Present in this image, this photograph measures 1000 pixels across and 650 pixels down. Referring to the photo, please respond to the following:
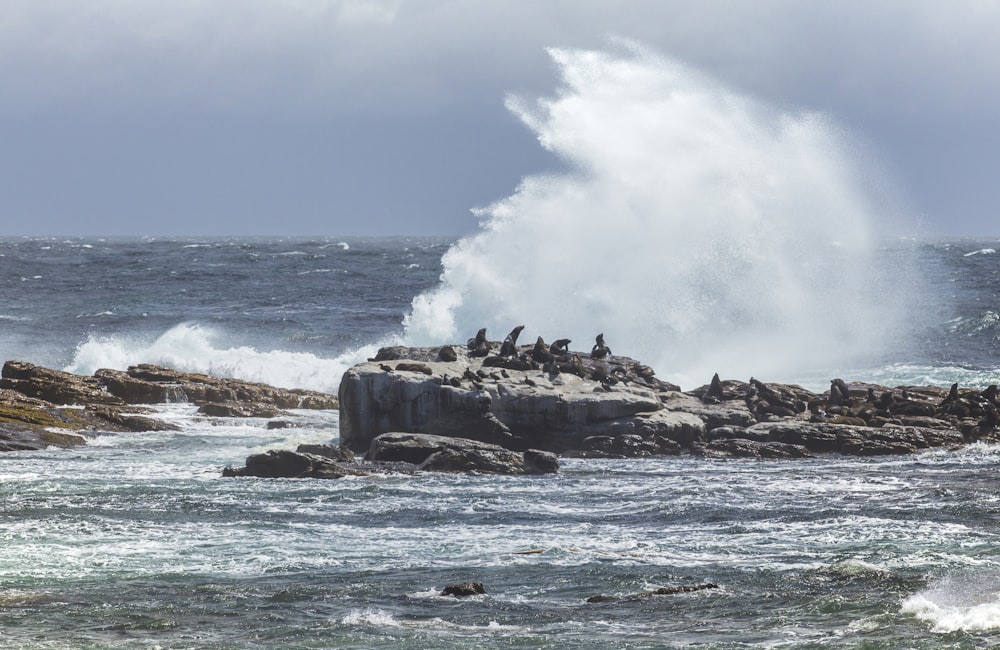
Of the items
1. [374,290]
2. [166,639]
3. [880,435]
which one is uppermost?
[374,290]

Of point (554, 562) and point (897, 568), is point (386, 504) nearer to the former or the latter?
point (554, 562)

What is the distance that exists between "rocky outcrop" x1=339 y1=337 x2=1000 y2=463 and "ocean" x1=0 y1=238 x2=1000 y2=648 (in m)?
1.05

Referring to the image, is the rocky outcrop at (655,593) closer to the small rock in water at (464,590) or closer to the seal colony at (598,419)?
the small rock in water at (464,590)

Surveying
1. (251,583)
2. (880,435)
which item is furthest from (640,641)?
(880,435)

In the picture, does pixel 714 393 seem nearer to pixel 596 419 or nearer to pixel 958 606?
pixel 596 419

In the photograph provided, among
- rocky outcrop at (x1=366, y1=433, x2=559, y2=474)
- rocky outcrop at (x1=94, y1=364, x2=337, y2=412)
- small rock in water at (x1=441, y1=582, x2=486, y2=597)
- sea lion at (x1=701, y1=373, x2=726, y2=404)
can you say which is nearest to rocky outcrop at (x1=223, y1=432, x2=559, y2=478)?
rocky outcrop at (x1=366, y1=433, x2=559, y2=474)

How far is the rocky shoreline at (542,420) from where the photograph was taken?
2589 centimetres

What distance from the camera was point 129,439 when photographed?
100 ft

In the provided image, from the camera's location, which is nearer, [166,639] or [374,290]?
[166,639]

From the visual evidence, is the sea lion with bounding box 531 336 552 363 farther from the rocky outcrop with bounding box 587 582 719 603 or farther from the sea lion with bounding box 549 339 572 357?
the rocky outcrop with bounding box 587 582 719 603

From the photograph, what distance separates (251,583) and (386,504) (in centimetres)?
564

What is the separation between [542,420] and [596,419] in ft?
3.97

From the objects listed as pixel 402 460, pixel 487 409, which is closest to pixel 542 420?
pixel 487 409

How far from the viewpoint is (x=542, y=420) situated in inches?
1119
